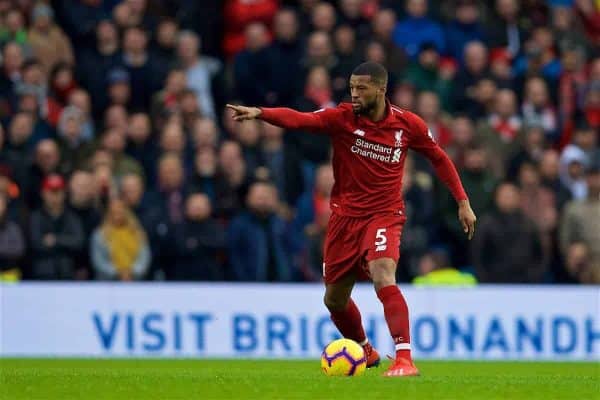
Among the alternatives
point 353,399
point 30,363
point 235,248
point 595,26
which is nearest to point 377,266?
point 353,399

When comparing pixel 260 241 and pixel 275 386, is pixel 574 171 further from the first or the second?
pixel 275 386

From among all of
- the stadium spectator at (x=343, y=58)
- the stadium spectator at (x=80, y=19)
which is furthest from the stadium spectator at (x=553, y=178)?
the stadium spectator at (x=80, y=19)

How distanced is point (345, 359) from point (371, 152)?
170 centimetres

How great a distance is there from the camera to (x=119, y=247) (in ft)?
59.3

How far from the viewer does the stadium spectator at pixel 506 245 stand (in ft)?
62.6

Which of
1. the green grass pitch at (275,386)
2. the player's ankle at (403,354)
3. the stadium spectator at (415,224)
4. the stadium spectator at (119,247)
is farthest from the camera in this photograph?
the stadium spectator at (415,224)

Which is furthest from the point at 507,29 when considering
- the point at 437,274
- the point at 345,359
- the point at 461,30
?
the point at 345,359

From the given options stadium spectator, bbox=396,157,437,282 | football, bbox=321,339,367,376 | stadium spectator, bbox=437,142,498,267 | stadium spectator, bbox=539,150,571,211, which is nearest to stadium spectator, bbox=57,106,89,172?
stadium spectator, bbox=396,157,437,282

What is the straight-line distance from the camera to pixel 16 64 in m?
18.8

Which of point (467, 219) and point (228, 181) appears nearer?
point (467, 219)

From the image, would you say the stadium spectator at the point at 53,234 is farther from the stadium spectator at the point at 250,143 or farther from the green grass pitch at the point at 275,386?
the green grass pitch at the point at 275,386

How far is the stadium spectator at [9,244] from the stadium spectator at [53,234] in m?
0.18

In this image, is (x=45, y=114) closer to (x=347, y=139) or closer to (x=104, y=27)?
(x=104, y=27)

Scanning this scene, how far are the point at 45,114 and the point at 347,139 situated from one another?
307 inches
